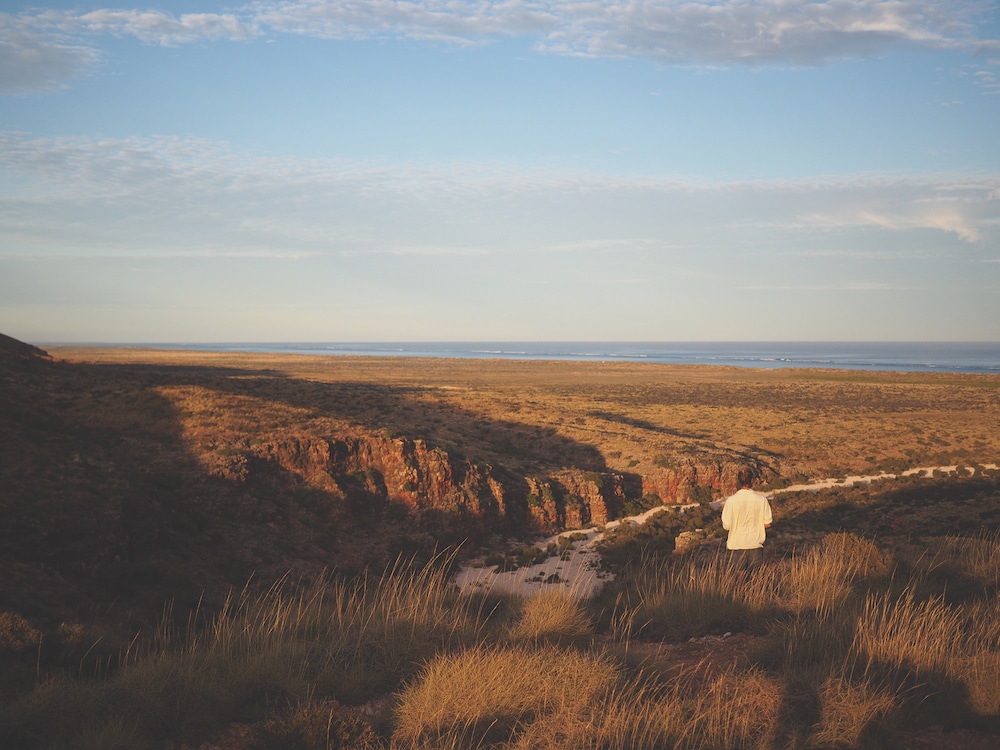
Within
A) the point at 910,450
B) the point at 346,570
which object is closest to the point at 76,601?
the point at 346,570

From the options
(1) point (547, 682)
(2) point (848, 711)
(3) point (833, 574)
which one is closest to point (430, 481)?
(3) point (833, 574)

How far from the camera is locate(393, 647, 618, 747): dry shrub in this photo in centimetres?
517

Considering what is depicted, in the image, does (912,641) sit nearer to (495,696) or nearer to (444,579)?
(495,696)

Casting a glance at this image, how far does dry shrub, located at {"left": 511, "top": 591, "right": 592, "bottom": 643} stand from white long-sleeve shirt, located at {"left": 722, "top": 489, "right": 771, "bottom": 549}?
3.06 meters

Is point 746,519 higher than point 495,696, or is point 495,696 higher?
point 746,519

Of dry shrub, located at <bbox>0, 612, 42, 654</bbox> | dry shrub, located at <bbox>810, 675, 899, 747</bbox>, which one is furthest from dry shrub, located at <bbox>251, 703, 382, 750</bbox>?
dry shrub, located at <bbox>0, 612, 42, 654</bbox>

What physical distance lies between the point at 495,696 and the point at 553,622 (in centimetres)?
217

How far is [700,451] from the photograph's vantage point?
30.9 meters

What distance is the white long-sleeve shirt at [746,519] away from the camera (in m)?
9.93

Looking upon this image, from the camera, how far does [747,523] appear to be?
10023 mm

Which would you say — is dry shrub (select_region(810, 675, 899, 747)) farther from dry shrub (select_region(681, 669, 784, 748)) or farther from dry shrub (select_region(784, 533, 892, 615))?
dry shrub (select_region(784, 533, 892, 615))

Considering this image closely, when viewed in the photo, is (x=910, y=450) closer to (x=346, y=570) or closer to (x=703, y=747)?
(x=346, y=570)

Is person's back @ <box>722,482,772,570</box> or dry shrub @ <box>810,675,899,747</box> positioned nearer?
dry shrub @ <box>810,675,899,747</box>

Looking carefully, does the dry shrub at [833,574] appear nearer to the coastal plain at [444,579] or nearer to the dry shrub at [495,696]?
the coastal plain at [444,579]
